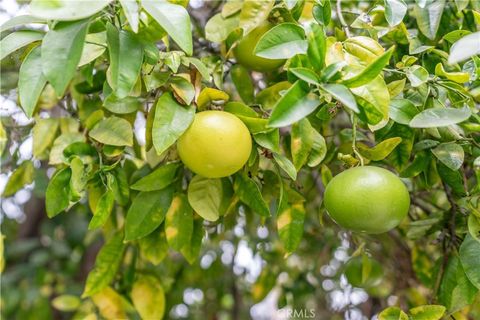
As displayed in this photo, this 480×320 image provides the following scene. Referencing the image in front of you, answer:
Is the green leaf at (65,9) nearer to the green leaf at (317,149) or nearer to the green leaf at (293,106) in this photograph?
the green leaf at (293,106)

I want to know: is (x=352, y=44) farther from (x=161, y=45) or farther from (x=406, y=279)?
(x=406, y=279)

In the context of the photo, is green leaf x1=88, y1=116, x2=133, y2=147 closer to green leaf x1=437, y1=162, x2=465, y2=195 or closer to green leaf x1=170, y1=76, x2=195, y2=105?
green leaf x1=170, y1=76, x2=195, y2=105

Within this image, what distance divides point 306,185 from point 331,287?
0.57 meters

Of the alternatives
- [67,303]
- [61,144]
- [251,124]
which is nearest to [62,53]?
[251,124]

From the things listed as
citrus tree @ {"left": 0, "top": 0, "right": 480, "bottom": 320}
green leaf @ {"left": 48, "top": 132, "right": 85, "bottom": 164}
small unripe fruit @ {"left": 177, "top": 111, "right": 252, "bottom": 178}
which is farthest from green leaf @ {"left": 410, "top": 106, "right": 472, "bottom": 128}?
green leaf @ {"left": 48, "top": 132, "right": 85, "bottom": 164}

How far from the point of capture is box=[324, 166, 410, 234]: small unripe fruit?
0.72 metres

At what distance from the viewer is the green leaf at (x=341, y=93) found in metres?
0.60

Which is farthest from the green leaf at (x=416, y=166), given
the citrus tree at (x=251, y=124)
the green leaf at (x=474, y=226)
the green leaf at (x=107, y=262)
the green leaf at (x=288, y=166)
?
the green leaf at (x=107, y=262)

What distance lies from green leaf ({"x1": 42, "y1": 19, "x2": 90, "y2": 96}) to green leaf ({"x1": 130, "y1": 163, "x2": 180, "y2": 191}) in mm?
269

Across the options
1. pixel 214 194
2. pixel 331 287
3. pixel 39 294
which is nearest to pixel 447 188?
pixel 214 194

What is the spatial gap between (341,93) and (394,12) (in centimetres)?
23

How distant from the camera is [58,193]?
831 millimetres

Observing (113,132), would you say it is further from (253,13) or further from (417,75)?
(417,75)

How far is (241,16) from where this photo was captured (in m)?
0.84
